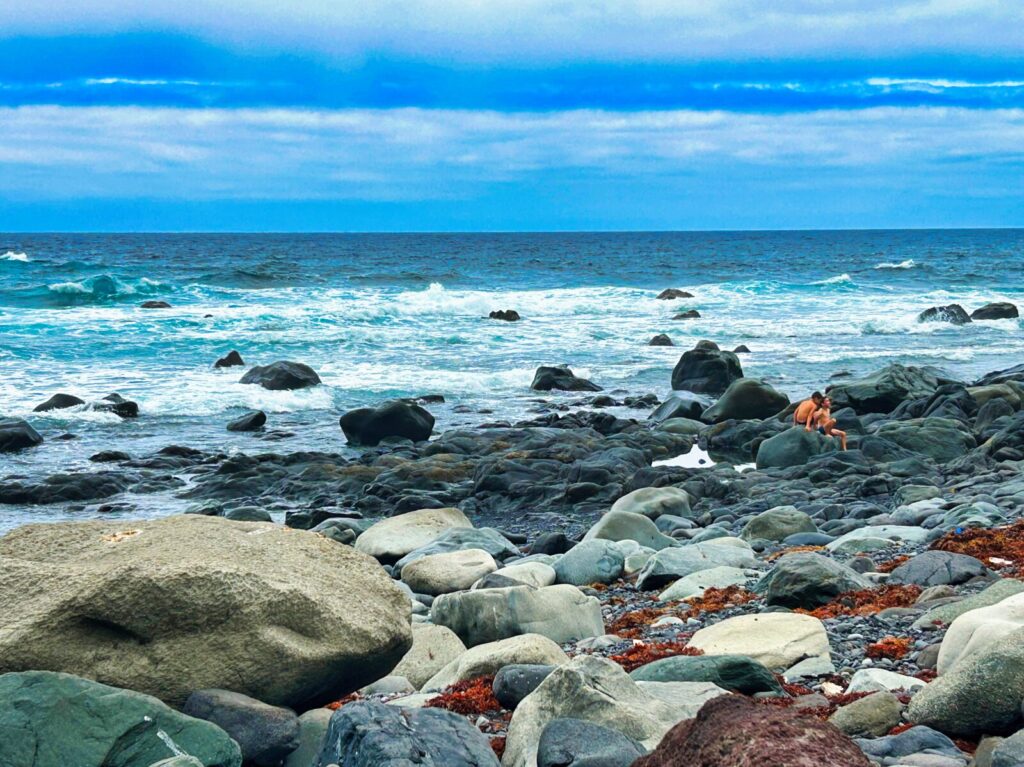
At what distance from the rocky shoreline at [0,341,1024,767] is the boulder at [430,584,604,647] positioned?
→ 0.05 ft

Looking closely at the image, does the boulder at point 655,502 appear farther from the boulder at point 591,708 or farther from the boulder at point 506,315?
the boulder at point 506,315

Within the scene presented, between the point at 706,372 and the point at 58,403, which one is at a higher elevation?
the point at 706,372

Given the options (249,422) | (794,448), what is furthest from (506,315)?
(794,448)

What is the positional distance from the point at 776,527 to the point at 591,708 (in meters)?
6.19

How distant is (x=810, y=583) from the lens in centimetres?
741

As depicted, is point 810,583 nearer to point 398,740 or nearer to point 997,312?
point 398,740

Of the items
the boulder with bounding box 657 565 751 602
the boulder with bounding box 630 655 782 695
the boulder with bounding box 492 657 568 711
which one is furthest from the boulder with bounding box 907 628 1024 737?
the boulder with bounding box 657 565 751 602

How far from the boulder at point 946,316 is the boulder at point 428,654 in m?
34.4

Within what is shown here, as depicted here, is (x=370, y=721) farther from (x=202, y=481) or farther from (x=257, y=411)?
(x=257, y=411)

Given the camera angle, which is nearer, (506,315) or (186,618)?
(186,618)

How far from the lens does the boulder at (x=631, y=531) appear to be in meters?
10.8

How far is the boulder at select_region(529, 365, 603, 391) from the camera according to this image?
24000mm

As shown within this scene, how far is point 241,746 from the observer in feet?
16.0

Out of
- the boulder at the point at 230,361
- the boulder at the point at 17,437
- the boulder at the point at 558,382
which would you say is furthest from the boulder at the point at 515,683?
the boulder at the point at 230,361
